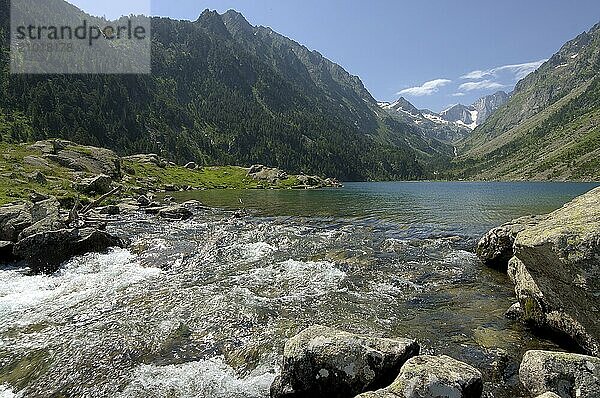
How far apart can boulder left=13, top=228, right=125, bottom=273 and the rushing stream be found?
0.93 meters

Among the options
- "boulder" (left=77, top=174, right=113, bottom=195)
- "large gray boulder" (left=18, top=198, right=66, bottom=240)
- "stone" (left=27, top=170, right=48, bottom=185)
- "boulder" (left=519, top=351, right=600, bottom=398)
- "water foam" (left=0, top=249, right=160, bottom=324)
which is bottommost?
"water foam" (left=0, top=249, right=160, bottom=324)

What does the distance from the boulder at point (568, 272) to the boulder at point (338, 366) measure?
623cm

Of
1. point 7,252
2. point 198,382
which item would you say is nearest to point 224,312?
point 198,382

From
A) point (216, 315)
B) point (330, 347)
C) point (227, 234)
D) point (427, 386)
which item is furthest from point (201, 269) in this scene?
point (427, 386)

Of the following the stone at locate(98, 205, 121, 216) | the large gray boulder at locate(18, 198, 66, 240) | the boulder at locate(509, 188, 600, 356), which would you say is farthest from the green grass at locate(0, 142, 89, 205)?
the boulder at locate(509, 188, 600, 356)

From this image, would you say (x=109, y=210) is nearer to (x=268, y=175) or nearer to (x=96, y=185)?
(x=96, y=185)

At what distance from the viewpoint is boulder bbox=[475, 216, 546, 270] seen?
988 inches

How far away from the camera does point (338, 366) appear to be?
1071 centimetres

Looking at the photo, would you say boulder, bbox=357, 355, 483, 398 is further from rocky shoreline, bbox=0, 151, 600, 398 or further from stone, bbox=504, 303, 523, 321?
stone, bbox=504, 303, 523, 321

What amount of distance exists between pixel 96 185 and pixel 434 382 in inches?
2655

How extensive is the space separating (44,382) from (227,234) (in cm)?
2639

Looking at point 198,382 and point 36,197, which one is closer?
point 198,382

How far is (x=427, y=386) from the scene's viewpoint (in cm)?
891

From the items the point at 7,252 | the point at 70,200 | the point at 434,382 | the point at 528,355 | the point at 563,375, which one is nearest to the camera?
the point at 434,382
